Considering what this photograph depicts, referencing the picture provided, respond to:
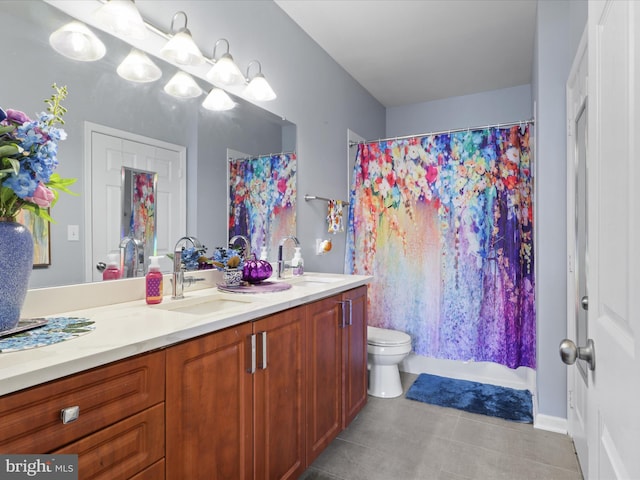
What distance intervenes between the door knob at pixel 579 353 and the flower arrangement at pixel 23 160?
131cm

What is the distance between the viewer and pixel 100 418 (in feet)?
2.85

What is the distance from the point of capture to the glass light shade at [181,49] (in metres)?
1.62

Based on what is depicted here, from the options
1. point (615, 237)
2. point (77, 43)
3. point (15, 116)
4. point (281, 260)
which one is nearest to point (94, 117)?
point (77, 43)

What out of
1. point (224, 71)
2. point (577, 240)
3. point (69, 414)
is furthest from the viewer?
point (577, 240)

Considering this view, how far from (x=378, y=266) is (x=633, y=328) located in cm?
255

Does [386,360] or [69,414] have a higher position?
[69,414]

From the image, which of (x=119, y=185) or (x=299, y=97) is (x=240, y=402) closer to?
(x=119, y=185)

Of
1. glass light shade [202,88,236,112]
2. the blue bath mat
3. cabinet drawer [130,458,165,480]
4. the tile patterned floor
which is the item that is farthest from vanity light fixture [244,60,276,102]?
the blue bath mat

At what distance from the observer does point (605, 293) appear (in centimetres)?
72

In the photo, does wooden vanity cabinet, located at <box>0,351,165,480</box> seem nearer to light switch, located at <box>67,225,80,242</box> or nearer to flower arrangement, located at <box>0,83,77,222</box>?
flower arrangement, located at <box>0,83,77,222</box>

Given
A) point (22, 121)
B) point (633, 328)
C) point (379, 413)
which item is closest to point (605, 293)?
point (633, 328)

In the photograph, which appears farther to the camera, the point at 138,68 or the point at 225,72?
the point at 225,72

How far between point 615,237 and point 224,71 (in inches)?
70.4

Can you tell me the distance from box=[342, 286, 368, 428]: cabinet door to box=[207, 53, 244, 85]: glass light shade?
1272mm
